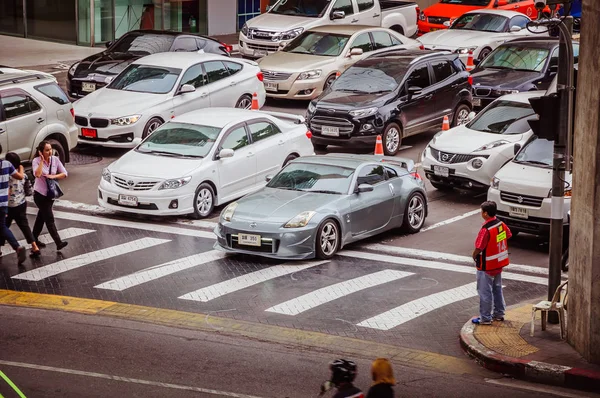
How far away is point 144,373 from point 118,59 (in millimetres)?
16432

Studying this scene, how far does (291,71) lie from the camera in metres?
27.5

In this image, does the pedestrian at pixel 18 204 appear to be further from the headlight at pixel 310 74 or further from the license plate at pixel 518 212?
the headlight at pixel 310 74

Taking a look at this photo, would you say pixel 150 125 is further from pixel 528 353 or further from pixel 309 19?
pixel 528 353

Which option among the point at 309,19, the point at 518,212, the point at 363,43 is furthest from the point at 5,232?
the point at 309,19

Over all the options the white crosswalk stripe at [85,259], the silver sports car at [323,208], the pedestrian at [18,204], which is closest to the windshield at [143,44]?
the silver sports car at [323,208]

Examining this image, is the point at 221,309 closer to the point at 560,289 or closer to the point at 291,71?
the point at 560,289

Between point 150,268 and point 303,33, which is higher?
point 303,33

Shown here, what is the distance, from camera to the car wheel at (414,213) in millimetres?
19203

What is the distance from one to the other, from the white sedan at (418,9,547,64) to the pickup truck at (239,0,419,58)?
228 cm

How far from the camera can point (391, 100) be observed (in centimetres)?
2416

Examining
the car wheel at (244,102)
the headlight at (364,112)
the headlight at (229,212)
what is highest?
the headlight at (364,112)

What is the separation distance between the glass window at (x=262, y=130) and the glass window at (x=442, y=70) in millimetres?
5321

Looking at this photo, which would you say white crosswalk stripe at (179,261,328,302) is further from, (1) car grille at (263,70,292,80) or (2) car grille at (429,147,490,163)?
(1) car grille at (263,70,292,80)

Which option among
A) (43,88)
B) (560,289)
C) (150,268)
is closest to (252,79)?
(43,88)
